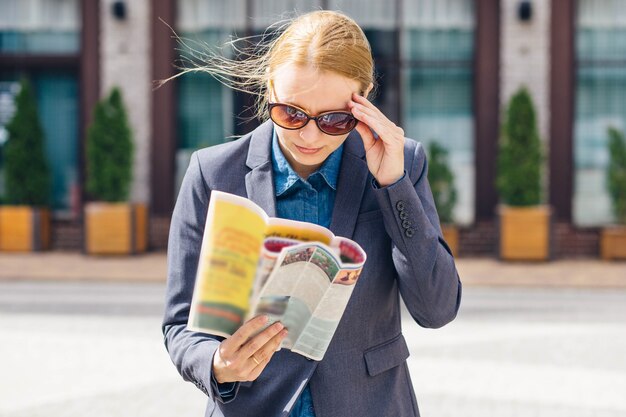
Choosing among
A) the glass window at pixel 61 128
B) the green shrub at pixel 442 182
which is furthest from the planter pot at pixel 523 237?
the glass window at pixel 61 128

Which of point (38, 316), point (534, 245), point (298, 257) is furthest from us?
point (534, 245)

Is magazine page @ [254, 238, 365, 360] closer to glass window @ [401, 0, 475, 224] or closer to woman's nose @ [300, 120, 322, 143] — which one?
woman's nose @ [300, 120, 322, 143]

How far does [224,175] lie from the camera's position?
2.56 meters

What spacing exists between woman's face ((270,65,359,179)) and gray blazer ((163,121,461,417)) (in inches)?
3.9

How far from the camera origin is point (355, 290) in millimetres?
2477

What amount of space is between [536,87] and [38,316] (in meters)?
8.58

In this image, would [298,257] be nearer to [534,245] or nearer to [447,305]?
[447,305]

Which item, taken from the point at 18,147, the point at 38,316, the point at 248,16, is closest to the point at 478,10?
the point at 248,16

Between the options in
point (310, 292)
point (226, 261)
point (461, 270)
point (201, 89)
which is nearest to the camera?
point (226, 261)

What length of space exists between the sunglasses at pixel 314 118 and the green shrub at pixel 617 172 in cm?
1402

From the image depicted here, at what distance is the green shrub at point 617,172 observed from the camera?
15867mm

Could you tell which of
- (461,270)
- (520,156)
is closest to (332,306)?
(461,270)

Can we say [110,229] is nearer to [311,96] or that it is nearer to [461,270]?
[461,270]

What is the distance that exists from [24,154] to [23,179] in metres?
0.37
